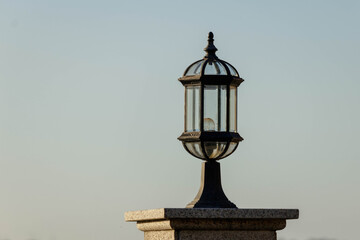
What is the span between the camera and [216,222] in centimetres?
841

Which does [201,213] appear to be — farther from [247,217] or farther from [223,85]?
[223,85]

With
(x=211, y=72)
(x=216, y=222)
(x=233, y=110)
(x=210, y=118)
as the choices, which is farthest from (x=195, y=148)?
(x=216, y=222)

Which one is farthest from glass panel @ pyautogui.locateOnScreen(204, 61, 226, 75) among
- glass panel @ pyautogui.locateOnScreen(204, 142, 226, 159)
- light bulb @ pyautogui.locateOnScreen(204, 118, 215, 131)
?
glass panel @ pyautogui.locateOnScreen(204, 142, 226, 159)

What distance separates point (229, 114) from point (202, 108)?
0.77 ft

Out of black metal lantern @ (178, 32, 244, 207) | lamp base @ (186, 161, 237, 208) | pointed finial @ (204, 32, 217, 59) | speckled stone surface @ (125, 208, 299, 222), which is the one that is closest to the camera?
speckled stone surface @ (125, 208, 299, 222)

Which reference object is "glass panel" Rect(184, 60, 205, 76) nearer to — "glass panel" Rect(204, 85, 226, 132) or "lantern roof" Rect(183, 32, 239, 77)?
"lantern roof" Rect(183, 32, 239, 77)

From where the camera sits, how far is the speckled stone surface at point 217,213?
8.27 meters

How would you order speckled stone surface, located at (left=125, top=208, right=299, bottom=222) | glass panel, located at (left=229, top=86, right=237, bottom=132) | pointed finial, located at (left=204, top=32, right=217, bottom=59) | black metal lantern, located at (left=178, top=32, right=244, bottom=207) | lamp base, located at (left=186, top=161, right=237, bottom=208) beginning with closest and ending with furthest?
1. speckled stone surface, located at (left=125, top=208, right=299, bottom=222)
2. lamp base, located at (left=186, top=161, right=237, bottom=208)
3. black metal lantern, located at (left=178, top=32, right=244, bottom=207)
4. glass panel, located at (left=229, top=86, right=237, bottom=132)
5. pointed finial, located at (left=204, top=32, right=217, bottom=59)

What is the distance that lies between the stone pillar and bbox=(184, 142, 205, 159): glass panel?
2.15ft

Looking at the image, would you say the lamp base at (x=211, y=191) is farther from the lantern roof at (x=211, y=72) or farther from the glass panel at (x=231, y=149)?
the lantern roof at (x=211, y=72)

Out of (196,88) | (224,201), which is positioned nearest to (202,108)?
(196,88)

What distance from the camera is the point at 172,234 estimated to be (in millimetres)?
8398

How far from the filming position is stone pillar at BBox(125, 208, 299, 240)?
8320mm

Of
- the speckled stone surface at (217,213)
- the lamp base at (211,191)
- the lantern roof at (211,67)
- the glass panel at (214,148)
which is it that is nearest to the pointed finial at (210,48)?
the lantern roof at (211,67)
